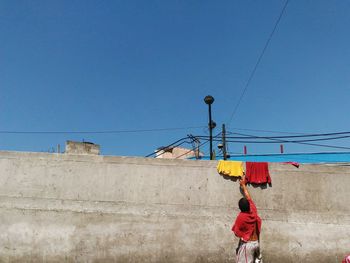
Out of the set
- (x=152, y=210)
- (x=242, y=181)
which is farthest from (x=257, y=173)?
(x=152, y=210)

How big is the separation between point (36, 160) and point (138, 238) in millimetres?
2986

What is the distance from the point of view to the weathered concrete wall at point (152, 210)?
295 inches

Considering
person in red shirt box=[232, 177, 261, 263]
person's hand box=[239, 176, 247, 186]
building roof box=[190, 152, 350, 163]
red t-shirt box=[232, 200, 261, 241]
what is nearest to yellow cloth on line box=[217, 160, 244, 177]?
person's hand box=[239, 176, 247, 186]

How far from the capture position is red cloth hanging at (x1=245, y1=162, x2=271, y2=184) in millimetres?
7844

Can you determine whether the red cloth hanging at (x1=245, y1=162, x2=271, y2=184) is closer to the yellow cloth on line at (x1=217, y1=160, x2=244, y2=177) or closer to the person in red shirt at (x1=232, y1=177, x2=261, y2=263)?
the yellow cloth on line at (x1=217, y1=160, x2=244, y2=177)

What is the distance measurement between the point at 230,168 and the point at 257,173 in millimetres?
633

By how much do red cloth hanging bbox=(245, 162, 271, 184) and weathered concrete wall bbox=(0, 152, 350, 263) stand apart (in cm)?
21

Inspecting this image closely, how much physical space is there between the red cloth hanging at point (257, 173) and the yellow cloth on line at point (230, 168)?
0.59 ft

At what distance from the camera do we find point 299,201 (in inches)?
309

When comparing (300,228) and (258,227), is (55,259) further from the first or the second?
(300,228)

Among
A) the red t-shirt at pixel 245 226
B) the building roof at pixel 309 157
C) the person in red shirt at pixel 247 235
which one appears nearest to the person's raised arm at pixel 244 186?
the person in red shirt at pixel 247 235

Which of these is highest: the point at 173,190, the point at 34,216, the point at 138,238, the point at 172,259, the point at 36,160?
the point at 36,160

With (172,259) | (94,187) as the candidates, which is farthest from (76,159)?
(172,259)

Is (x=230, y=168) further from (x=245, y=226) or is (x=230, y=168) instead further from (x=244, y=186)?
(x=245, y=226)
